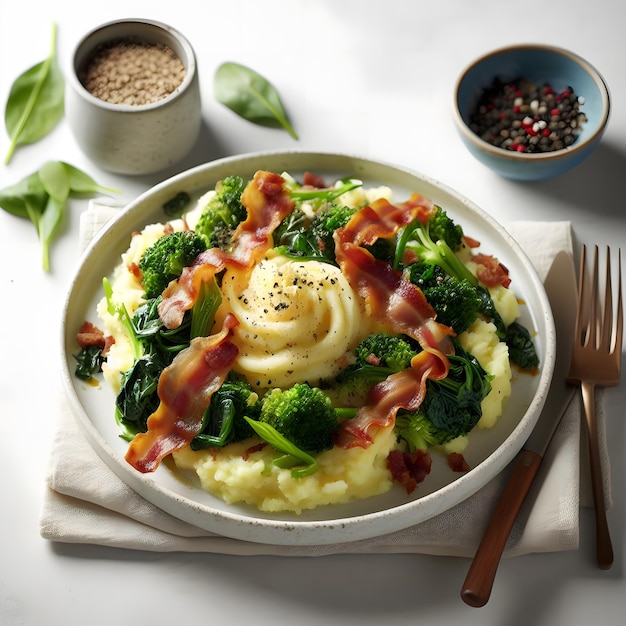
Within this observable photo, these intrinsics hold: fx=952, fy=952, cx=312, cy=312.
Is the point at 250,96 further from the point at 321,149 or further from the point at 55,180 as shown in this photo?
the point at 55,180

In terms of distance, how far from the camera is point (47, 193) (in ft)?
23.5

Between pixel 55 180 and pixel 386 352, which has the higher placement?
pixel 386 352

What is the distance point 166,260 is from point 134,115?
1.56 metres

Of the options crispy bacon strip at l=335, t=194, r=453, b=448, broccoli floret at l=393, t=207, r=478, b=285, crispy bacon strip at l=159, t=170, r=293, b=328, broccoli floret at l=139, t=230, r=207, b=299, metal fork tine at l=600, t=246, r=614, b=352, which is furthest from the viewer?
metal fork tine at l=600, t=246, r=614, b=352

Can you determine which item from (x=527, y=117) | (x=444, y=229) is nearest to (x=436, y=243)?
(x=444, y=229)

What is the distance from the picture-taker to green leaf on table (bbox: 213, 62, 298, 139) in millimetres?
7809

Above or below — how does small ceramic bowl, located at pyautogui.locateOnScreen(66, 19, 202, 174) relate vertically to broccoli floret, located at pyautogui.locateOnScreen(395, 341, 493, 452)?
above

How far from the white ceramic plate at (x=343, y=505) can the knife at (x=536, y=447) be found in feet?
0.61

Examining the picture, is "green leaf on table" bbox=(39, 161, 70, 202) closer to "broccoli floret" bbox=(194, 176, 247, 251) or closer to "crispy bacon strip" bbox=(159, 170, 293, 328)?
"broccoli floret" bbox=(194, 176, 247, 251)

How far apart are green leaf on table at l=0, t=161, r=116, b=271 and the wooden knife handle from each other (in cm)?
370

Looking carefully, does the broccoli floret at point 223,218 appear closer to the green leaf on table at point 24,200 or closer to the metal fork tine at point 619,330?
the green leaf on table at point 24,200

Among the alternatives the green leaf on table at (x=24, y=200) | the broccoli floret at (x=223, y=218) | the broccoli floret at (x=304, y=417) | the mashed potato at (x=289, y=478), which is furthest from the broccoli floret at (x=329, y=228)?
the green leaf on table at (x=24, y=200)

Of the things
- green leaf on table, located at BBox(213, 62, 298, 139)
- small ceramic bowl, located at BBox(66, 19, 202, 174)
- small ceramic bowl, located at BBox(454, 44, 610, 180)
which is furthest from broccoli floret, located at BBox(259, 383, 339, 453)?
green leaf on table, located at BBox(213, 62, 298, 139)

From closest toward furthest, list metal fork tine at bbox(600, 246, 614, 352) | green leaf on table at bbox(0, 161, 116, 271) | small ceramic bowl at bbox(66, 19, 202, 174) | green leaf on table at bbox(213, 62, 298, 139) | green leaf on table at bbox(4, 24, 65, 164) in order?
metal fork tine at bbox(600, 246, 614, 352) → small ceramic bowl at bbox(66, 19, 202, 174) → green leaf on table at bbox(0, 161, 116, 271) → green leaf on table at bbox(4, 24, 65, 164) → green leaf on table at bbox(213, 62, 298, 139)
